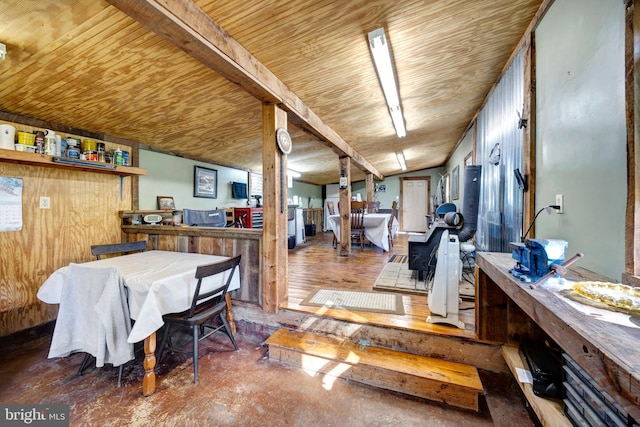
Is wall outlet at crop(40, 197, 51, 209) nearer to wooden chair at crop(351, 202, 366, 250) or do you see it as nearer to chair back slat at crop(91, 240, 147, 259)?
chair back slat at crop(91, 240, 147, 259)

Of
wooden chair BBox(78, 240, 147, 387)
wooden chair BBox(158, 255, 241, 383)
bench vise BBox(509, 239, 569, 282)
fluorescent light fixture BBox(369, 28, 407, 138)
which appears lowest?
wooden chair BBox(158, 255, 241, 383)

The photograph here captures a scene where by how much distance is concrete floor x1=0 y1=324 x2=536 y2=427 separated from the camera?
1.41 meters

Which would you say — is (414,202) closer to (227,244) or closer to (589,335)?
(227,244)

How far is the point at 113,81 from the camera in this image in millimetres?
1895

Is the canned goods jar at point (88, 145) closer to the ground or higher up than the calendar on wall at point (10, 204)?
higher up

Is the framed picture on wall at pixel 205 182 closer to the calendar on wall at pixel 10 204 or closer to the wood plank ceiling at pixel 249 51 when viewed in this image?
the wood plank ceiling at pixel 249 51

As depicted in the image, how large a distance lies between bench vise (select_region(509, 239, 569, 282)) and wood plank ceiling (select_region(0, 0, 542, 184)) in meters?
1.62

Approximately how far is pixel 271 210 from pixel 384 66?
1.59 m

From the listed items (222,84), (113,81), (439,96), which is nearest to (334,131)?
(439,96)

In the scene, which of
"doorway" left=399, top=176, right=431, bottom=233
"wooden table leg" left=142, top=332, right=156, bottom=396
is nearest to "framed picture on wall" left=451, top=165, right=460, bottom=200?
"doorway" left=399, top=176, right=431, bottom=233

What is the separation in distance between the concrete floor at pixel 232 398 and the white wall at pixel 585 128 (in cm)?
110

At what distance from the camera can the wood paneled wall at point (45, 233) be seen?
2.13 m

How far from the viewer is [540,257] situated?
108 centimetres

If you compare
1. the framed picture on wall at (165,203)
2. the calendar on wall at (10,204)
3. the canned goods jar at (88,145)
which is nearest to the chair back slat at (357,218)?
the framed picture on wall at (165,203)
